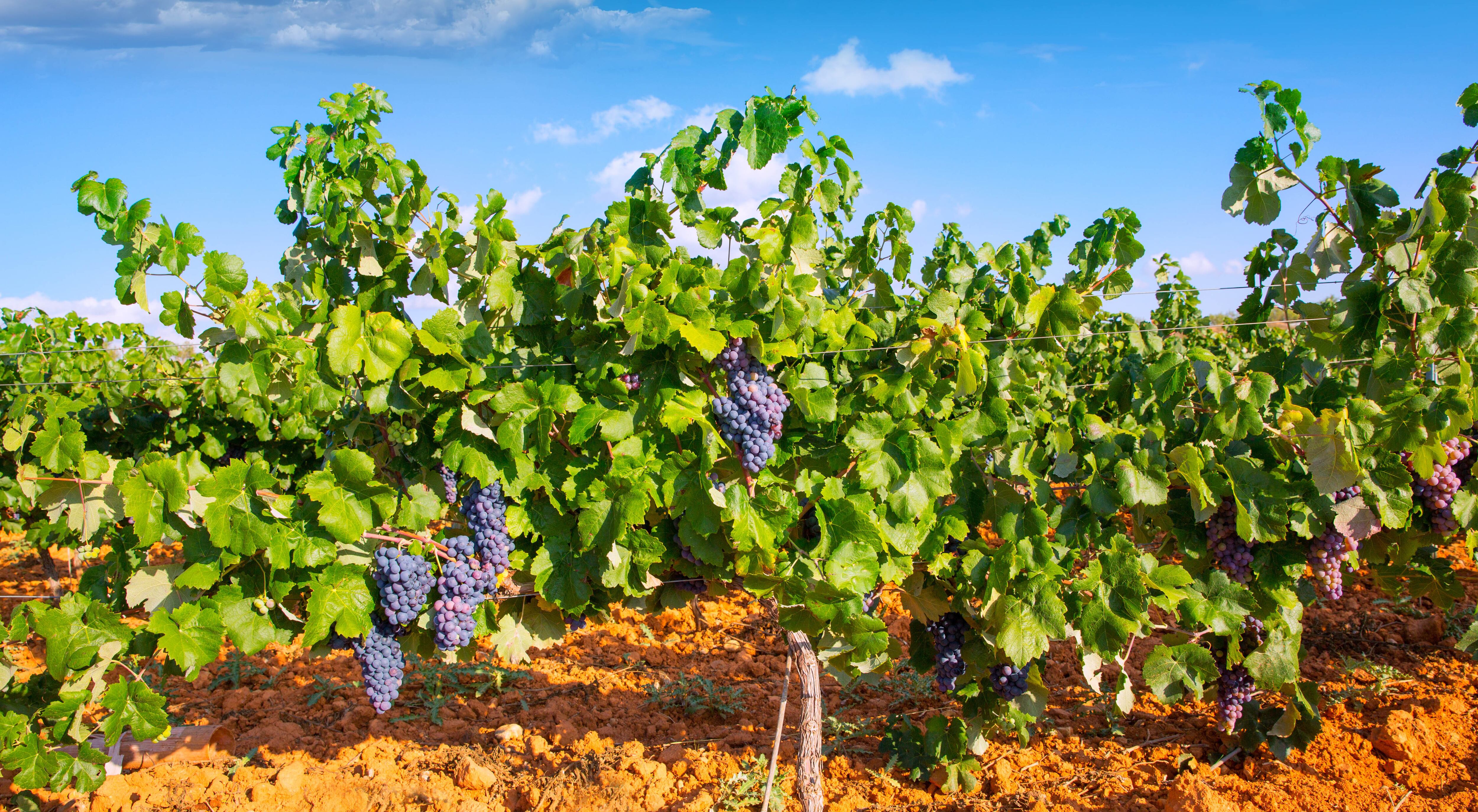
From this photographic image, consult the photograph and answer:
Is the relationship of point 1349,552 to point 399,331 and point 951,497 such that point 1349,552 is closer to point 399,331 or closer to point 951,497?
point 951,497

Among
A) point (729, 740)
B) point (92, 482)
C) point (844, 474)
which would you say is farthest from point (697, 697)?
point (92, 482)

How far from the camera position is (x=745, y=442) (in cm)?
238

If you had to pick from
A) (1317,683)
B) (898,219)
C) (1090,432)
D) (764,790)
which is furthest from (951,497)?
(1317,683)

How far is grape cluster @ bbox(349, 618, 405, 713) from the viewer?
9.13 ft

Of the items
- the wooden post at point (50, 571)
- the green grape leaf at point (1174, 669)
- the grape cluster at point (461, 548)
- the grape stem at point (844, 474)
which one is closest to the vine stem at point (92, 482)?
the grape cluster at point (461, 548)

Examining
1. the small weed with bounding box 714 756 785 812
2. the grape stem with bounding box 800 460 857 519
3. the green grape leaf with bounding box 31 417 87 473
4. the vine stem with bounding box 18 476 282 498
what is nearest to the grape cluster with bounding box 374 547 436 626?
the vine stem with bounding box 18 476 282 498

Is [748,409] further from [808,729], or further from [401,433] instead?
[808,729]

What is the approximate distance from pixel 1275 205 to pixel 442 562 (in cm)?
285

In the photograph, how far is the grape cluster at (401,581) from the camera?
254cm

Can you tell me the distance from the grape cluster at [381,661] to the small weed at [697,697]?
1878 millimetres

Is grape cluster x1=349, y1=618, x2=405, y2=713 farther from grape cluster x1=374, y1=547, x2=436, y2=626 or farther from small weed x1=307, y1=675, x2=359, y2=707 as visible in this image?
small weed x1=307, y1=675, x2=359, y2=707

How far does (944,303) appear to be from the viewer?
285 centimetres

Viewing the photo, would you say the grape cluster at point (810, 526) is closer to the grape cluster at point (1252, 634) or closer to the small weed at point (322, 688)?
the grape cluster at point (1252, 634)

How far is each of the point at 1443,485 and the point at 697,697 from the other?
10.8 feet
